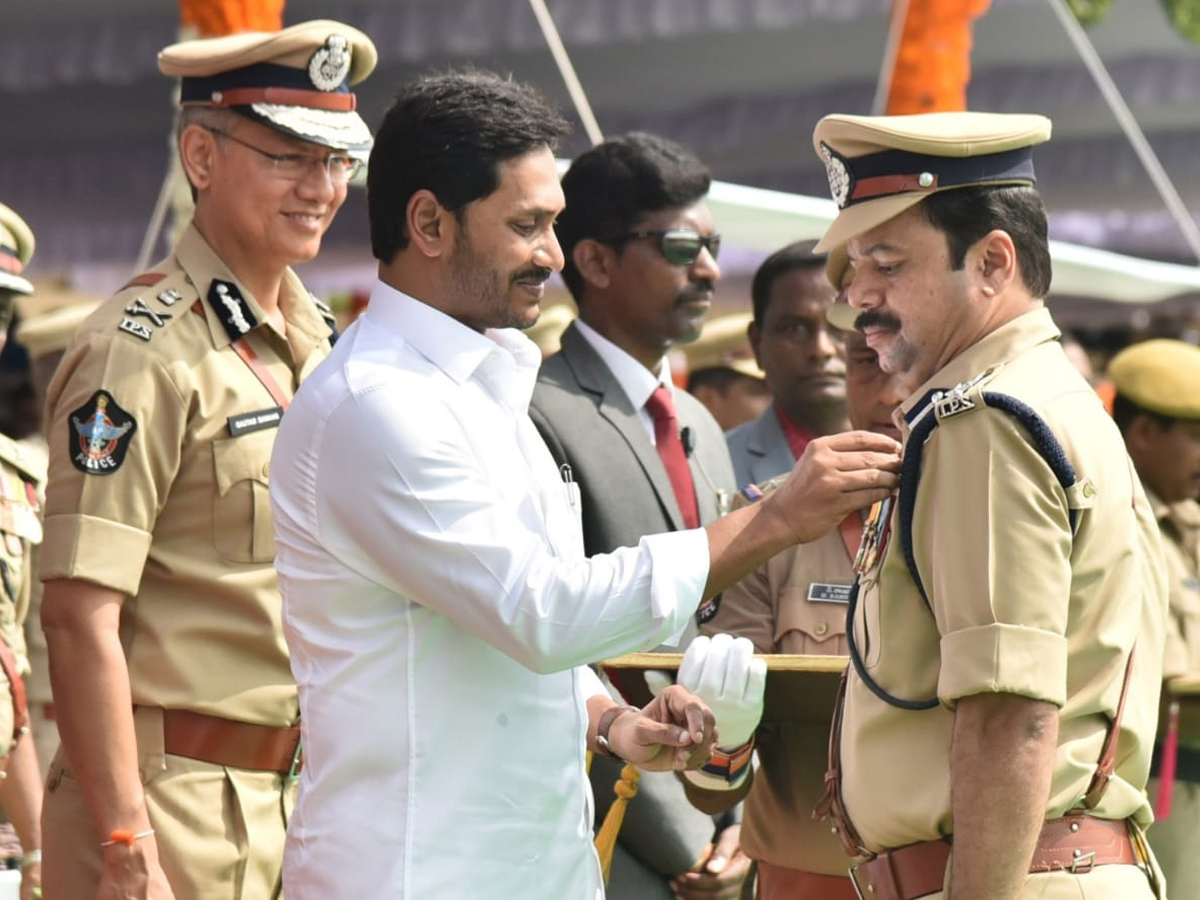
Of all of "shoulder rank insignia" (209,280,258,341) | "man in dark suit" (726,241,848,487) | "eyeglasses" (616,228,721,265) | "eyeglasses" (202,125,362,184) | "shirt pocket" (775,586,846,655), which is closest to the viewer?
"shoulder rank insignia" (209,280,258,341)

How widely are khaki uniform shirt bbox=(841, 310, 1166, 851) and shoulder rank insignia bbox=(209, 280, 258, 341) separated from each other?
1314 mm

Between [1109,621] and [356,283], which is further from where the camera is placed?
[356,283]

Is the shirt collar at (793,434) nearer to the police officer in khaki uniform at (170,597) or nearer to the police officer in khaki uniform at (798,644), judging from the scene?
the police officer in khaki uniform at (798,644)

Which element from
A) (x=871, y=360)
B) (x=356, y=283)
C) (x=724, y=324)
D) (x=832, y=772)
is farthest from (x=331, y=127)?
(x=356, y=283)

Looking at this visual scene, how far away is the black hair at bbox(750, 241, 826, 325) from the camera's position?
5.10 m

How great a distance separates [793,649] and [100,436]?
1477 millimetres

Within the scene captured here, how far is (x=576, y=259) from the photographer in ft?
14.3

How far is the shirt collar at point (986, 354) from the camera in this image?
2611 mm

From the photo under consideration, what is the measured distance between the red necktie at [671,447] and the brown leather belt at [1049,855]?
5.42 feet

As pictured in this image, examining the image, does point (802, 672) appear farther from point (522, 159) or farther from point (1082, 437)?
point (522, 159)

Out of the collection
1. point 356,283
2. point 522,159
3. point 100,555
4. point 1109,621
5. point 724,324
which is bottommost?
point 356,283

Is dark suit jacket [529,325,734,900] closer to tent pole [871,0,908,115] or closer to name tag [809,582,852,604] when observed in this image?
name tag [809,582,852,604]

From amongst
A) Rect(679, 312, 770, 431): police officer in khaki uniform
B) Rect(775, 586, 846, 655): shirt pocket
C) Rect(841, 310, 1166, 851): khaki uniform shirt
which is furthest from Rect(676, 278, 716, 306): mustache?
Rect(679, 312, 770, 431): police officer in khaki uniform

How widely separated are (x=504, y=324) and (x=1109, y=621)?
0.99 metres
